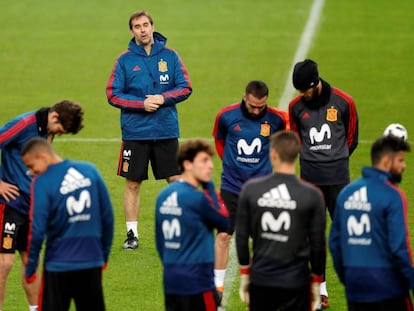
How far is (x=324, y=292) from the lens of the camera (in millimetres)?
12102

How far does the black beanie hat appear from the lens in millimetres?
11906

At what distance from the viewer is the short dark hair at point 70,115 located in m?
10.6

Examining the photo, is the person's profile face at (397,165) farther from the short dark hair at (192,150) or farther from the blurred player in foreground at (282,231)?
the short dark hair at (192,150)

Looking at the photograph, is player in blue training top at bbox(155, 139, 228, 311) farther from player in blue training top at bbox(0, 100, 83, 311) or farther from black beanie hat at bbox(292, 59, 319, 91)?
black beanie hat at bbox(292, 59, 319, 91)

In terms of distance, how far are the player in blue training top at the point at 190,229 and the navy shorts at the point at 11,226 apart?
6.87 feet

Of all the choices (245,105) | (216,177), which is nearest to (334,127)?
(245,105)

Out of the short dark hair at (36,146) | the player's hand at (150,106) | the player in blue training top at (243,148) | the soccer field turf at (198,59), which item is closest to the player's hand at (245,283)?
the short dark hair at (36,146)

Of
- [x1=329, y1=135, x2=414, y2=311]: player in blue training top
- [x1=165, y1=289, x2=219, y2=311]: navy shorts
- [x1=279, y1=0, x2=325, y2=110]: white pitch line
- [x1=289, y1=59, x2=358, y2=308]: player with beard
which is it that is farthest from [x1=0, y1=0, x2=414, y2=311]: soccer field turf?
[x1=329, y1=135, x2=414, y2=311]: player in blue training top

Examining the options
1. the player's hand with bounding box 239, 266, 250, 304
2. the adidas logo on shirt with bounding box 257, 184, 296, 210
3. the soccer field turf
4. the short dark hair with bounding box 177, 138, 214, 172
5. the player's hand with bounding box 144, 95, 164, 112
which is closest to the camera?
the adidas logo on shirt with bounding box 257, 184, 296, 210

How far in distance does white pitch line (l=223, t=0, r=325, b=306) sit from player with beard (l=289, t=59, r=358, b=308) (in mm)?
1124

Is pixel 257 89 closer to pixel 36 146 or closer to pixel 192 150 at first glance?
pixel 192 150

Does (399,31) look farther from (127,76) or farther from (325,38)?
(127,76)

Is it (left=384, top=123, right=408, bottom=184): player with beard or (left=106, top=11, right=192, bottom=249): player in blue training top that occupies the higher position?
(left=106, top=11, right=192, bottom=249): player in blue training top

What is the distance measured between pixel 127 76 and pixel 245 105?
98.3 inches
